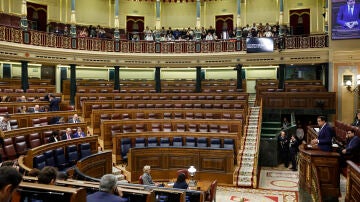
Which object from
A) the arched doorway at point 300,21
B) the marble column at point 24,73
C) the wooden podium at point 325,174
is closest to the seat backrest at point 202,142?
the wooden podium at point 325,174

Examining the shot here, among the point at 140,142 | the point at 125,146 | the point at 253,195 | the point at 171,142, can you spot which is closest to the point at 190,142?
the point at 171,142

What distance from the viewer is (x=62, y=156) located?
25.5 ft

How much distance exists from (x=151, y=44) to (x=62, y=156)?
1027 cm

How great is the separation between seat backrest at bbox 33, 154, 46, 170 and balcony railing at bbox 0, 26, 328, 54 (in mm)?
8137

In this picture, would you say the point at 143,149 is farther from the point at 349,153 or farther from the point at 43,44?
the point at 43,44

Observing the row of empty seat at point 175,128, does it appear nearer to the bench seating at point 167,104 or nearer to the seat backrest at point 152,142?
the seat backrest at point 152,142

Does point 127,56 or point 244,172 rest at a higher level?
point 127,56

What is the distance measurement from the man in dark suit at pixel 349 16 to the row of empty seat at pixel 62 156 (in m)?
9.57

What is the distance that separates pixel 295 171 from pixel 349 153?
213 inches

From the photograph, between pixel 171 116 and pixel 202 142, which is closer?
pixel 202 142

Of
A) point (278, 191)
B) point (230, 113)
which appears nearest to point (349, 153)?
point (278, 191)

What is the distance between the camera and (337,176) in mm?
4867

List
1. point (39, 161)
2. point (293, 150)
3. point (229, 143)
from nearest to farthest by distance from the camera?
point (39, 161)
point (229, 143)
point (293, 150)

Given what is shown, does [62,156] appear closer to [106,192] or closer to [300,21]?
[106,192]
